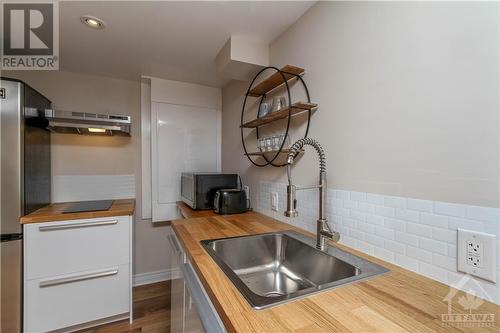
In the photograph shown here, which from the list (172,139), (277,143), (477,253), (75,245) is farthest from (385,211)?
(172,139)

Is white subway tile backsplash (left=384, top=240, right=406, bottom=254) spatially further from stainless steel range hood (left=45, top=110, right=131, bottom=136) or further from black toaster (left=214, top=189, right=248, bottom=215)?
stainless steel range hood (left=45, top=110, right=131, bottom=136)

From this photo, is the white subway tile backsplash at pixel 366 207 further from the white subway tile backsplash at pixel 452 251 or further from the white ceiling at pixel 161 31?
the white ceiling at pixel 161 31

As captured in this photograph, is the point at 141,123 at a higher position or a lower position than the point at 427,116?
higher

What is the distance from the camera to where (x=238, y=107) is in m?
2.21

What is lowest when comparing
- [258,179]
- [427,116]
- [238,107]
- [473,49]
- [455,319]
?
[455,319]

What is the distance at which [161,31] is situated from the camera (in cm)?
149

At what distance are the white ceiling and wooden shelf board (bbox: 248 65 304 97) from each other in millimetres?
330

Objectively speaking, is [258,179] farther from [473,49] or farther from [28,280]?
[28,280]

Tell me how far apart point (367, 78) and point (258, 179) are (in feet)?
3.53

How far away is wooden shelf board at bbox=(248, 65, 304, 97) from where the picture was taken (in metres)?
1.31

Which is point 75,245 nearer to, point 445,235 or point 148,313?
point 148,313

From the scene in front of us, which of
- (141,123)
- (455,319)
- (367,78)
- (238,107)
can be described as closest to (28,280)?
(141,123)

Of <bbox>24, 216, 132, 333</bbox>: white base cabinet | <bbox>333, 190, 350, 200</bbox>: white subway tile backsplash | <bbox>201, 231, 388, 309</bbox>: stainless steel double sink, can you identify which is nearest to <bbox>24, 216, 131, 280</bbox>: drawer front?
<bbox>24, 216, 132, 333</bbox>: white base cabinet

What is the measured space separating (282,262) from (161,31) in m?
1.59
